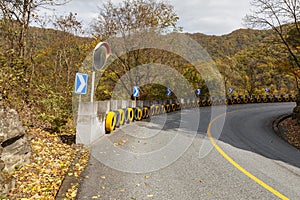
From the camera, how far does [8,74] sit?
7699mm

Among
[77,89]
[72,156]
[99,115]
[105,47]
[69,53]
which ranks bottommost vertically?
[72,156]

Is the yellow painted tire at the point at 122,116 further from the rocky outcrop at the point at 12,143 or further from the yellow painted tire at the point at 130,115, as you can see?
the rocky outcrop at the point at 12,143

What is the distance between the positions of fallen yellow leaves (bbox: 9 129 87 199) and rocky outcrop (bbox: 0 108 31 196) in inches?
7.0

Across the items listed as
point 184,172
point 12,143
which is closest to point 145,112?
point 184,172

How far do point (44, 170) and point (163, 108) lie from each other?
1531cm

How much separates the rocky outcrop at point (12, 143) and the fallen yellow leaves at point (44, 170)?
179 millimetres

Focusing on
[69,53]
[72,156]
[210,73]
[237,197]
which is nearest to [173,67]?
[69,53]

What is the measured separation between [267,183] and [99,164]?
138 inches

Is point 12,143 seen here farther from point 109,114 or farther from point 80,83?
point 109,114

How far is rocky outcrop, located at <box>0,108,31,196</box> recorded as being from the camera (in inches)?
178

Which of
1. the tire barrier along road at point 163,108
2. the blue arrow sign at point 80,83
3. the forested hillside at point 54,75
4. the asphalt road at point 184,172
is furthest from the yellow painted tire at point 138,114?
the blue arrow sign at point 80,83

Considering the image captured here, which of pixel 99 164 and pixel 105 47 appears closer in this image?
pixel 99 164

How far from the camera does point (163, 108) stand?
65.2 feet

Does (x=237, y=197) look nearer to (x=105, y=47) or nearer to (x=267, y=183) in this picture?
(x=267, y=183)
